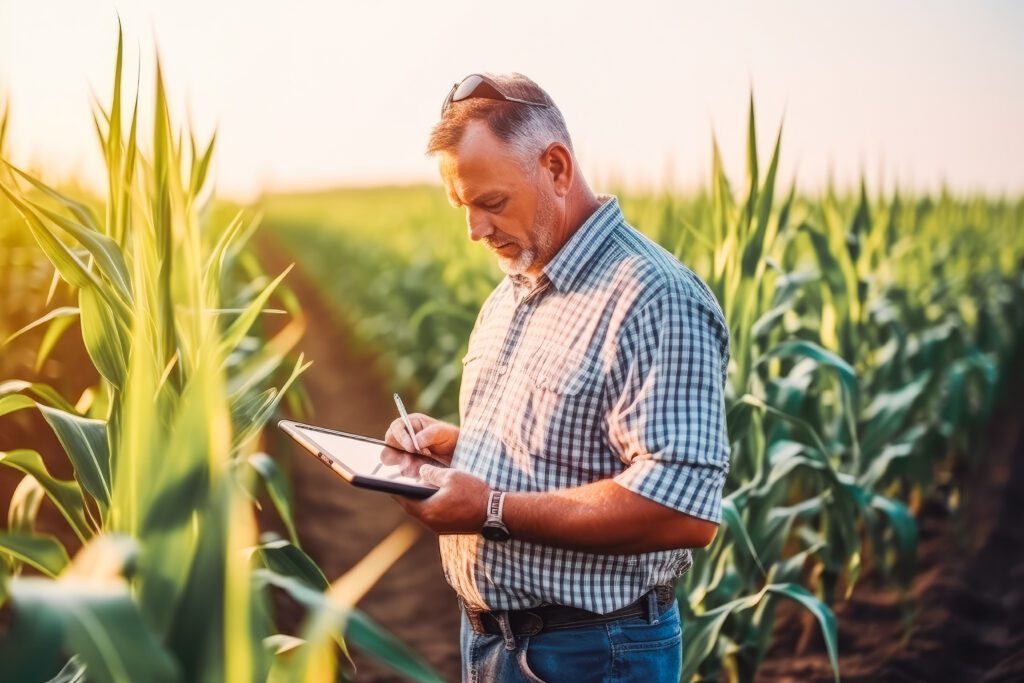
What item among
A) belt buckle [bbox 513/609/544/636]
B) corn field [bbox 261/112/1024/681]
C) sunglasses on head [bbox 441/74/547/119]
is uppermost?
sunglasses on head [bbox 441/74/547/119]

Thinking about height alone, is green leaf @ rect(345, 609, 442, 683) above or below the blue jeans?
above

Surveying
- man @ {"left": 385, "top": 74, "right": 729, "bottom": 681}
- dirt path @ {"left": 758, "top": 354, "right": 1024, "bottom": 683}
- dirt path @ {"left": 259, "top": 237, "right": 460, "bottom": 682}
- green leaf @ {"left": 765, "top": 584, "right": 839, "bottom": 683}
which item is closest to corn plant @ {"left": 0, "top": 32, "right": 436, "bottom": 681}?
man @ {"left": 385, "top": 74, "right": 729, "bottom": 681}

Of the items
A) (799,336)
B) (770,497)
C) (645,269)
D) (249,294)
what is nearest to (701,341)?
(645,269)

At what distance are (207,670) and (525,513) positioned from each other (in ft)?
1.96

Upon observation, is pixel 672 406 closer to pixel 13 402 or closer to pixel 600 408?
pixel 600 408

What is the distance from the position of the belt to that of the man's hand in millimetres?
204

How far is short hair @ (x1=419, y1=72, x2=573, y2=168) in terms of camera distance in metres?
1.59

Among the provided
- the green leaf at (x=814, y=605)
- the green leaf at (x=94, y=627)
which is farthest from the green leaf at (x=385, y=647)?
the green leaf at (x=814, y=605)

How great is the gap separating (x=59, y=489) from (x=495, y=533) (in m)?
0.79

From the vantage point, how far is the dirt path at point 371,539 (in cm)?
393

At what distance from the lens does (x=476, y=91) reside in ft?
5.33

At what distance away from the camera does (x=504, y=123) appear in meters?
1.58

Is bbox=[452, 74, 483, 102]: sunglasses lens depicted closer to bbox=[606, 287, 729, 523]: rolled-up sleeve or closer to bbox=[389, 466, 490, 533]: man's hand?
bbox=[606, 287, 729, 523]: rolled-up sleeve

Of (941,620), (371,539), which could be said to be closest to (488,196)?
(941,620)
